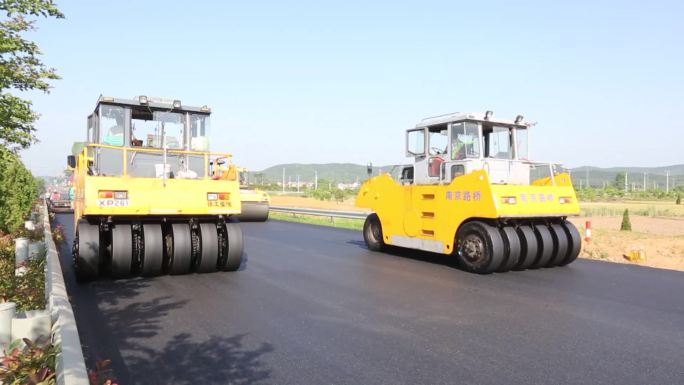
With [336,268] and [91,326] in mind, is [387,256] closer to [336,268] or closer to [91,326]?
[336,268]

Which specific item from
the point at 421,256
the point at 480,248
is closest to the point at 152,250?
the point at 480,248

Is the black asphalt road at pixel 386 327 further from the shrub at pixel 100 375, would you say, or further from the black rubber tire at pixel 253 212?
the black rubber tire at pixel 253 212

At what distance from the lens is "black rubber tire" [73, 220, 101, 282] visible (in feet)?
22.6

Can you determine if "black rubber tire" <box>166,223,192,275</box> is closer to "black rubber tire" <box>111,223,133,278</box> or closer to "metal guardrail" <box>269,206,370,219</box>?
"black rubber tire" <box>111,223,133,278</box>

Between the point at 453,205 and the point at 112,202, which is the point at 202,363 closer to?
the point at 112,202

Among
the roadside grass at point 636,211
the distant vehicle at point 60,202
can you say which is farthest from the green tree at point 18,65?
the roadside grass at point 636,211

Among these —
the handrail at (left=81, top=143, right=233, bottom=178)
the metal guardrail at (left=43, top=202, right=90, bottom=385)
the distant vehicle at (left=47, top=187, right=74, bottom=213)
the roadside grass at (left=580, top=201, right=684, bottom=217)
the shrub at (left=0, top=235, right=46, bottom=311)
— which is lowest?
the roadside grass at (left=580, top=201, right=684, bottom=217)

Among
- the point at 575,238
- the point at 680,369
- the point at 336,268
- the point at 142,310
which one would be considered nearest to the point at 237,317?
the point at 142,310

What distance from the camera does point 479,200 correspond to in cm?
831

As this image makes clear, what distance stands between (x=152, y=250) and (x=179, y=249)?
0.39 m

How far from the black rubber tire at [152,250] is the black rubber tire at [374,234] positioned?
5.03m

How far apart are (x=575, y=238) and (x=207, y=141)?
7003 mm

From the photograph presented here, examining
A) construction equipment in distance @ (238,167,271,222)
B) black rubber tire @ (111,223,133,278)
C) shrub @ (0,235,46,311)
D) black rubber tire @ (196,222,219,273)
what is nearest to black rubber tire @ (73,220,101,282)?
black rubber tire @ (111,223,133,278)

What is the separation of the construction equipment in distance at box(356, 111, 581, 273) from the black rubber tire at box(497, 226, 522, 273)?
0.7 inches
